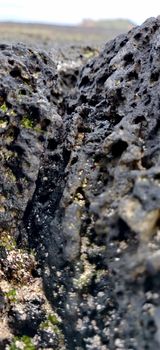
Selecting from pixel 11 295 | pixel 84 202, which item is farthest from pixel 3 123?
pixel 11 295

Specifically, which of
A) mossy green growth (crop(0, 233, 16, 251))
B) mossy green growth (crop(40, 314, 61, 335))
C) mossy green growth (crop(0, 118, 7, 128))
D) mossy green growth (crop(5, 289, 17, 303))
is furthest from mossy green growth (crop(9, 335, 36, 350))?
mossy green growth (crop(0, 118, 7, 128))

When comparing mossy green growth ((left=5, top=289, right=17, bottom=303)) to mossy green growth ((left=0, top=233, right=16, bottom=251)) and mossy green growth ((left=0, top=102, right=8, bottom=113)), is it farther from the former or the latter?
mossy green growth ((left=0, top=102, right=8, bottom=113))

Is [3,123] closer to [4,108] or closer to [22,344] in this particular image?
[4,108]

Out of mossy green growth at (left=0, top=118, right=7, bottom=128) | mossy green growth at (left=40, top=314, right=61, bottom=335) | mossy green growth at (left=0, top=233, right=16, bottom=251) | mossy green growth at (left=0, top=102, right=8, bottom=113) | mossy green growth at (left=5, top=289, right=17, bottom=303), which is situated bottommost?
mossy green growth at (left=40, top=314, right=61, bottom=335)

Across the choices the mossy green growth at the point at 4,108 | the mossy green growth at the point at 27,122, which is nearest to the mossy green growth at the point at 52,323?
the mossy green growth at the point at 27,122

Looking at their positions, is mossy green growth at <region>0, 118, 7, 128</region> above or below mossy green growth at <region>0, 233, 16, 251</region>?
above

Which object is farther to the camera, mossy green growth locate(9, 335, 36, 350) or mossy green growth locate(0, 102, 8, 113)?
mossy green growth locate(0, 102, 8, 113)

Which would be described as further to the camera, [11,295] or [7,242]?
[7,242]
